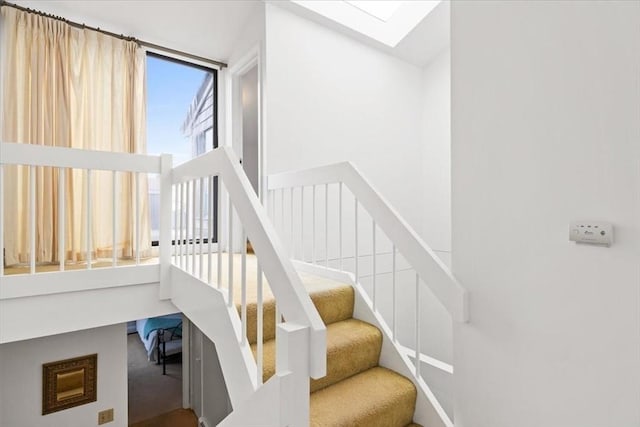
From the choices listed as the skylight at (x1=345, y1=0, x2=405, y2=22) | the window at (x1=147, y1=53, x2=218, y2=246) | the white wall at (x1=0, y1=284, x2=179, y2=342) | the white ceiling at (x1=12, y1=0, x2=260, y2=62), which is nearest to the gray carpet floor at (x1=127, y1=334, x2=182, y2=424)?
the window at (x1=147, y1=53, x2=218, y2=246)

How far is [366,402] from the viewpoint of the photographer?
5.30ft

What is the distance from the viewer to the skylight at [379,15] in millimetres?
3074

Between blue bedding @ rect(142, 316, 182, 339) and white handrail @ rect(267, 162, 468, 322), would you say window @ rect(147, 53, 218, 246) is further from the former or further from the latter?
blue bedding @ rect(142, 316, 182, 339)

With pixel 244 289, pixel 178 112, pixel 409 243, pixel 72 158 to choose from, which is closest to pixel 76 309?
pixel 72 158

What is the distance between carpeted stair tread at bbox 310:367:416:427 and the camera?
1516mm

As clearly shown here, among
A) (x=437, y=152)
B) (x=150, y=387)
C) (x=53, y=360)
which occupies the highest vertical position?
(x=437, y=152)

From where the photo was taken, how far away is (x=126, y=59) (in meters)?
2.92

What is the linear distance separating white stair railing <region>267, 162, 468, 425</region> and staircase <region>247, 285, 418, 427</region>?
14cm

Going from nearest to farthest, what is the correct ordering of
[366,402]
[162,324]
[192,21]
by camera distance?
1. [366,402]
2. [192,21]
3. [162,324]

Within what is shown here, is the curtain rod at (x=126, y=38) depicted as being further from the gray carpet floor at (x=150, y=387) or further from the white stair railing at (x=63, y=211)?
the gray carpet floor at (x=150, y=387)

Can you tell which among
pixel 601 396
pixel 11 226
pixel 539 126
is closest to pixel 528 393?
pixel 601 396

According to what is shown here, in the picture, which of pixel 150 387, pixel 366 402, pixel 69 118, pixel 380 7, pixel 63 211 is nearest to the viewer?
pixel 366 402

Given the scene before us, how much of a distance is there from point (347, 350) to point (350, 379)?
0.16 metres

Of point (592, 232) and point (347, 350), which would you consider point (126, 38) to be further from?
point (592, 232)
